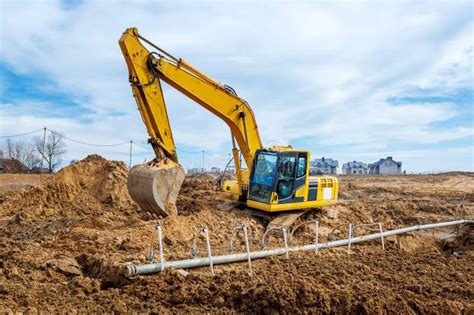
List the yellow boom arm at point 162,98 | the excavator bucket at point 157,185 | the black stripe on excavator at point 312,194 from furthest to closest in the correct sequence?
1. the black stripe on excavator at point 312,194
2. the yellow boom arm at point 162,98
3. the excavator bucket at point 157,185

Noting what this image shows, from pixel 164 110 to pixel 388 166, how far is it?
7551 centimetres

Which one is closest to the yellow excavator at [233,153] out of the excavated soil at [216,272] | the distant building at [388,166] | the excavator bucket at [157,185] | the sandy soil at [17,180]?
the excavator bucket at [157,185]

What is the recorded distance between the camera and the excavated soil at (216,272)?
5320 mm

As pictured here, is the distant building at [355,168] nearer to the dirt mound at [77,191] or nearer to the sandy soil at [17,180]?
the sandy soil at [17,180]

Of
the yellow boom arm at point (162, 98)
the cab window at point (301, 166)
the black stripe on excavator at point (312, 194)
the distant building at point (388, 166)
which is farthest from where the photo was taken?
the distant building at point (388, 166)

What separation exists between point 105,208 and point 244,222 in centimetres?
551

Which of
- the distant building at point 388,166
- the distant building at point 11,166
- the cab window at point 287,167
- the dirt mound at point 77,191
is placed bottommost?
the dirt mound at point 77,191

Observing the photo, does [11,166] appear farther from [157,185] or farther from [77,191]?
A: [157,185]

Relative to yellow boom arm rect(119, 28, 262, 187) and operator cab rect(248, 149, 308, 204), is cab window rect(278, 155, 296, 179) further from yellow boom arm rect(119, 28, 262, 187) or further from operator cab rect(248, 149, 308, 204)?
yellow boom arm rect(119, 28, 262, 187)

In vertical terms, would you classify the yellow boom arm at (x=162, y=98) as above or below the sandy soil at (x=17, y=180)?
above

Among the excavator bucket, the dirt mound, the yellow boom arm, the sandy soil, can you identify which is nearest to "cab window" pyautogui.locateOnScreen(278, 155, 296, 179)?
the yellow boom arm

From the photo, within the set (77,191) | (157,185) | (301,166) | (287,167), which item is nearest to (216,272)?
(157,185)

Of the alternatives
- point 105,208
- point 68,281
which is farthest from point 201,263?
point 105,208

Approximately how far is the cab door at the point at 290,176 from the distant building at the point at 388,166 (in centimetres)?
7272
